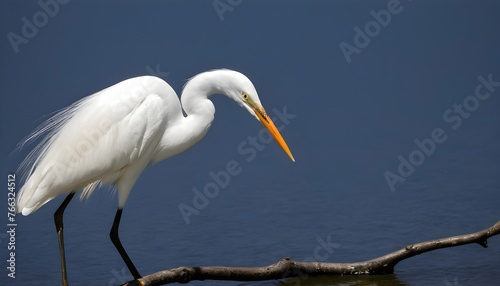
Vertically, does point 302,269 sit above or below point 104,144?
below

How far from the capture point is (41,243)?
6.41 metres

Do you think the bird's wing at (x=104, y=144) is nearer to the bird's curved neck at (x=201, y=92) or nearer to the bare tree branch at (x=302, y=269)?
the bird's curved neck at (x=201, y=92)

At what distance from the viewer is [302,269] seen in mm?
5184

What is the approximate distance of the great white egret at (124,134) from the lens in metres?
4.73

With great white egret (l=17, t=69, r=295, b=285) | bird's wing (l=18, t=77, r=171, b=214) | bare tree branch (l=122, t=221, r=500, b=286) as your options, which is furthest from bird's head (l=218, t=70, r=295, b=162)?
bare tree branch (l=122, t=221, r=500, b=286)

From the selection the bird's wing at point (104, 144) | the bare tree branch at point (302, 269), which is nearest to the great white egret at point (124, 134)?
the bird's wing at point (104, 144)

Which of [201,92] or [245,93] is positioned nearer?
[245,93]

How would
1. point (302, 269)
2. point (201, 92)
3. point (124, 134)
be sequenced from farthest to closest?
point (302, 269) → point (201, 92) → point (124, 134)

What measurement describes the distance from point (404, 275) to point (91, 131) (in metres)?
2.33

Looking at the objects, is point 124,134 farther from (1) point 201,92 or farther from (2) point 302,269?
(2) point 302,269

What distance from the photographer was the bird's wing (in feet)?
15.5

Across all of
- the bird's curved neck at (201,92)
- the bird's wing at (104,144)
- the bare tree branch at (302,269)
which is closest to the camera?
the bare tree branch at (302,269)

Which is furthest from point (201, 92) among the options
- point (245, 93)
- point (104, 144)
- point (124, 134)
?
point (104, 144)

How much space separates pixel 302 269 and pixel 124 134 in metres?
1.47
